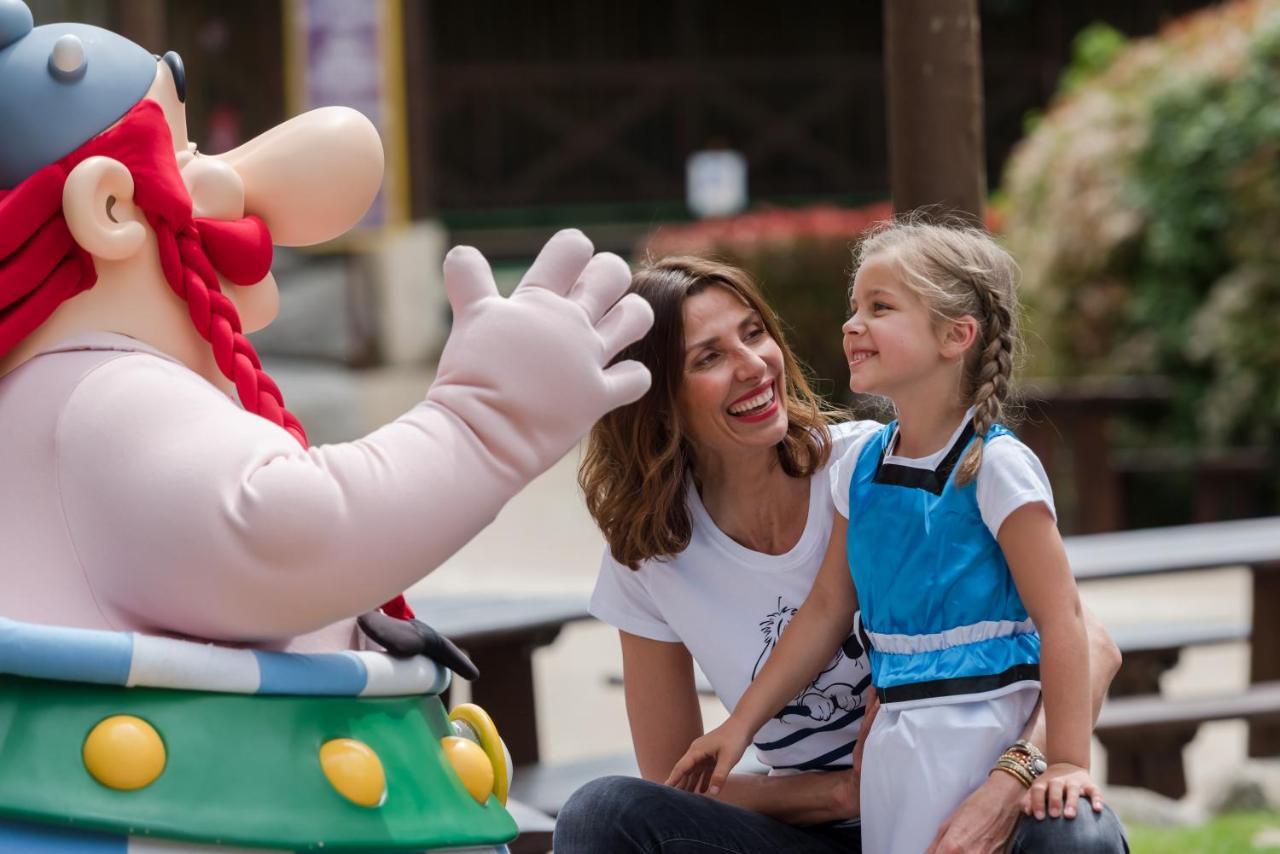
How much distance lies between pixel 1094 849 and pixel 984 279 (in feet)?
2.44

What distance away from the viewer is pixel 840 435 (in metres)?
2.65

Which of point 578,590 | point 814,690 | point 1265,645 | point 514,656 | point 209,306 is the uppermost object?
point 209,306

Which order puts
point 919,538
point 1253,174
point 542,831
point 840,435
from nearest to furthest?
point 919,538 → point 840,435 → point 542,831 → point 1253,174

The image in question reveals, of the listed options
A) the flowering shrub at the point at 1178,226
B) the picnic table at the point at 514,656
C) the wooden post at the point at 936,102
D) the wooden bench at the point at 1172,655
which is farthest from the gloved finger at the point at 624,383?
the flowering shrub at the point at 1178,226

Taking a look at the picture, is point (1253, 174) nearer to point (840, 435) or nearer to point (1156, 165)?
point (1156, 165)

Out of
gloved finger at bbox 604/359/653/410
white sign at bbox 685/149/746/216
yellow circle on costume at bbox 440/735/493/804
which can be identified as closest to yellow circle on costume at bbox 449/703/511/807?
yellow circle on costume at bbox 440/735/493/804

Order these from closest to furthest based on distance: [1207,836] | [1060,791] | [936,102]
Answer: [1060,791] < [936,102] < [1207,836]

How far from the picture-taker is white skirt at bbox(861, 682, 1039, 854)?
220cm

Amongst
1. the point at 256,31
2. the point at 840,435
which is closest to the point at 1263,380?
the point at 840,435

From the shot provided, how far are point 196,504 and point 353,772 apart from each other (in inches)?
13.1

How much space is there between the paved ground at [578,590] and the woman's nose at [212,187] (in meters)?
3.51

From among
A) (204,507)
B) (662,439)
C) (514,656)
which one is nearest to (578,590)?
(514,656)

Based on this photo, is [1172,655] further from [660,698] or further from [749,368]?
[749,368]

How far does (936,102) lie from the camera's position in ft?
10.3
